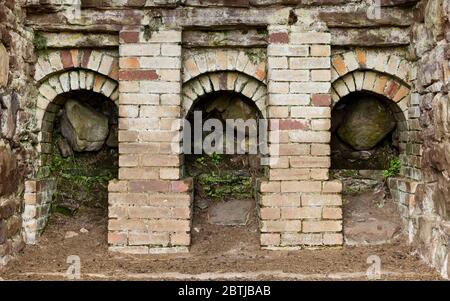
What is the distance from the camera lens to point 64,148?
20.3 ft

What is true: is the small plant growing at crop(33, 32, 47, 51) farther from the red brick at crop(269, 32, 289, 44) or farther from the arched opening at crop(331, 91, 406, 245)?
the arched opening at crop(331, 91, 406, 245)

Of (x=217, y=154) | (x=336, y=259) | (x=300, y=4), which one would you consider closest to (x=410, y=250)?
(x=336, y=259)

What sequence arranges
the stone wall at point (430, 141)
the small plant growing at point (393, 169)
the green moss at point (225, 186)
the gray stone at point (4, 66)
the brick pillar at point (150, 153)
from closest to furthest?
the stone wall at point (430, 141), the gray stone at point (4, 66), the brick pillar at point (150, 153), the small plant growing at point (393, 169), the green moss at point (225, 186)

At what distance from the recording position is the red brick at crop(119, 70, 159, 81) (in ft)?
17.5

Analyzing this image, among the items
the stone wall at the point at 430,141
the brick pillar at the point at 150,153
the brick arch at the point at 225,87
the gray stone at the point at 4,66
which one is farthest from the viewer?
the brick arch at the point at 225,87

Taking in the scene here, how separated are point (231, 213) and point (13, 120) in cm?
259

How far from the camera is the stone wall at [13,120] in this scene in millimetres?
4848

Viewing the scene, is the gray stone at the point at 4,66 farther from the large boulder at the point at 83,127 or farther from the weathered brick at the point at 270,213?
the weathered brick at the point at 270,213

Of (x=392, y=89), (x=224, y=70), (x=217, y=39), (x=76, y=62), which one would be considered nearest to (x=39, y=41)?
(x=76, y=62)

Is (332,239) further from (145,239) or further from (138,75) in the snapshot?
(138,75)

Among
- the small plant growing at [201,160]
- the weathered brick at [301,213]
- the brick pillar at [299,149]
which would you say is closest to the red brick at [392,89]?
the brick pillar at [299,149]

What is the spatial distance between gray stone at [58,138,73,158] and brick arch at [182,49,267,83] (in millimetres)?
1781

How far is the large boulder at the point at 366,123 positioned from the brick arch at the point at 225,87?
119cm

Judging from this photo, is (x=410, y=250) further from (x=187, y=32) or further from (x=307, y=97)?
(x=187, y=32)
